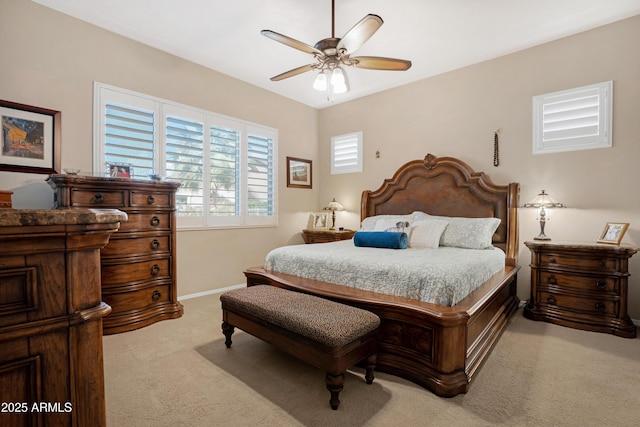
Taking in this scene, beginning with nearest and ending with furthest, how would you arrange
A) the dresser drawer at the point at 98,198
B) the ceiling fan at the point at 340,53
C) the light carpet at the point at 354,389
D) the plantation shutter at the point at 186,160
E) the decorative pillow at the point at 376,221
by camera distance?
the light carpet at the point at 354,389, the ceiling fan at the point at 340,53, the dresser drawer at the point at 98,198, the plantation shutter at the point at 186,160, the decorative pillow at the point at 376,221

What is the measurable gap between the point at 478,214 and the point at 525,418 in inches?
98.6

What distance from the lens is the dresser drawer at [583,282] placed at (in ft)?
9.18

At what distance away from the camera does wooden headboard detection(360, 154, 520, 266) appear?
354cm

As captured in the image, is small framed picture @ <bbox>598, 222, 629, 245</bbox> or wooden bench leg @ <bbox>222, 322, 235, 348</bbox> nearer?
wooden bench leg @ <bbox>222, 322, 235, 348</bbox>

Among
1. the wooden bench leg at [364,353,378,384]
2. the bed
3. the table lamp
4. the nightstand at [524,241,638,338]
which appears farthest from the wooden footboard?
the table lamp

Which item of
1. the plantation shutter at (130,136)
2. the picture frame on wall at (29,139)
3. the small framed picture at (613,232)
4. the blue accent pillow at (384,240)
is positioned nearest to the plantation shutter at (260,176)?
the plantation shutter at (130,136)

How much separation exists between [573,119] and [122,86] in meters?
4.84

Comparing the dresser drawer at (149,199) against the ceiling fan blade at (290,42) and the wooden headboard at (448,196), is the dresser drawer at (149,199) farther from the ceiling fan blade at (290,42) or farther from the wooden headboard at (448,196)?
the wooden headboard at (448,196)

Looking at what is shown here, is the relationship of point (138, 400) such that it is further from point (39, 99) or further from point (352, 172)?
point (352, 172)

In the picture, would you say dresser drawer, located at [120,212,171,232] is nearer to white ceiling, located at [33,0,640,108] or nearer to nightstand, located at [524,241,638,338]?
white ceiling, located at [33,0,640,108]

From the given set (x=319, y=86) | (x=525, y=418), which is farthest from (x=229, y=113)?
(x=525, y=418)

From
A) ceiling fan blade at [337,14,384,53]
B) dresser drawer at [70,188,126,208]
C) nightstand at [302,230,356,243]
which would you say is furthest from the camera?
nightstand at [302,230,356,243]

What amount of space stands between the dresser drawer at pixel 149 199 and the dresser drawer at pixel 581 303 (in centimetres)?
395

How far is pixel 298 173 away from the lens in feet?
17.2
